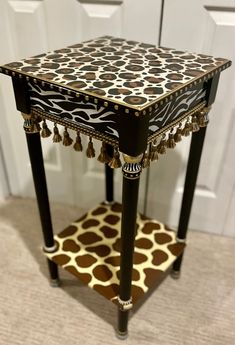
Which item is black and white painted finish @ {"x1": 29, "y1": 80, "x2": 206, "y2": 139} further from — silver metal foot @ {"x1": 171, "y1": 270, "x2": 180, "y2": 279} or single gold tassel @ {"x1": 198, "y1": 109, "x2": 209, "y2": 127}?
silver metal foot @ {"x1": 171, "y1": 270, "x2": 180, "y2": 279}

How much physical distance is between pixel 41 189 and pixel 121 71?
406mm

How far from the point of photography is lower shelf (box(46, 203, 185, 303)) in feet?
3.19

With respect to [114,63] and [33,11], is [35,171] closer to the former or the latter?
[114,63]

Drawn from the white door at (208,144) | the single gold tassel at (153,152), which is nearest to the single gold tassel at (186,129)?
the single gold tassel at (153,152)

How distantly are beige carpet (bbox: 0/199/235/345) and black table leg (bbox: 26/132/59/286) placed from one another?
91 mm

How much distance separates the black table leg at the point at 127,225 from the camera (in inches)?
26.3

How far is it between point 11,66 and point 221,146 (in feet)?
2.46

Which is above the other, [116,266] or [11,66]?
[11,66]

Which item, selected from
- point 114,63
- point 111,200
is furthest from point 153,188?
point 114,63

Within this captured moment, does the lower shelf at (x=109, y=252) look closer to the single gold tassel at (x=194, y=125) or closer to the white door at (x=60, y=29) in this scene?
the white door at (x=60, y=29)

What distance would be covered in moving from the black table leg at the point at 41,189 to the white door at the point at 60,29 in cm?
40

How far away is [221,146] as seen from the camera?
1164mm

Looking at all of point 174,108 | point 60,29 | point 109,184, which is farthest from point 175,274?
point 60,29

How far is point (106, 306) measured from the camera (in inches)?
43.0
